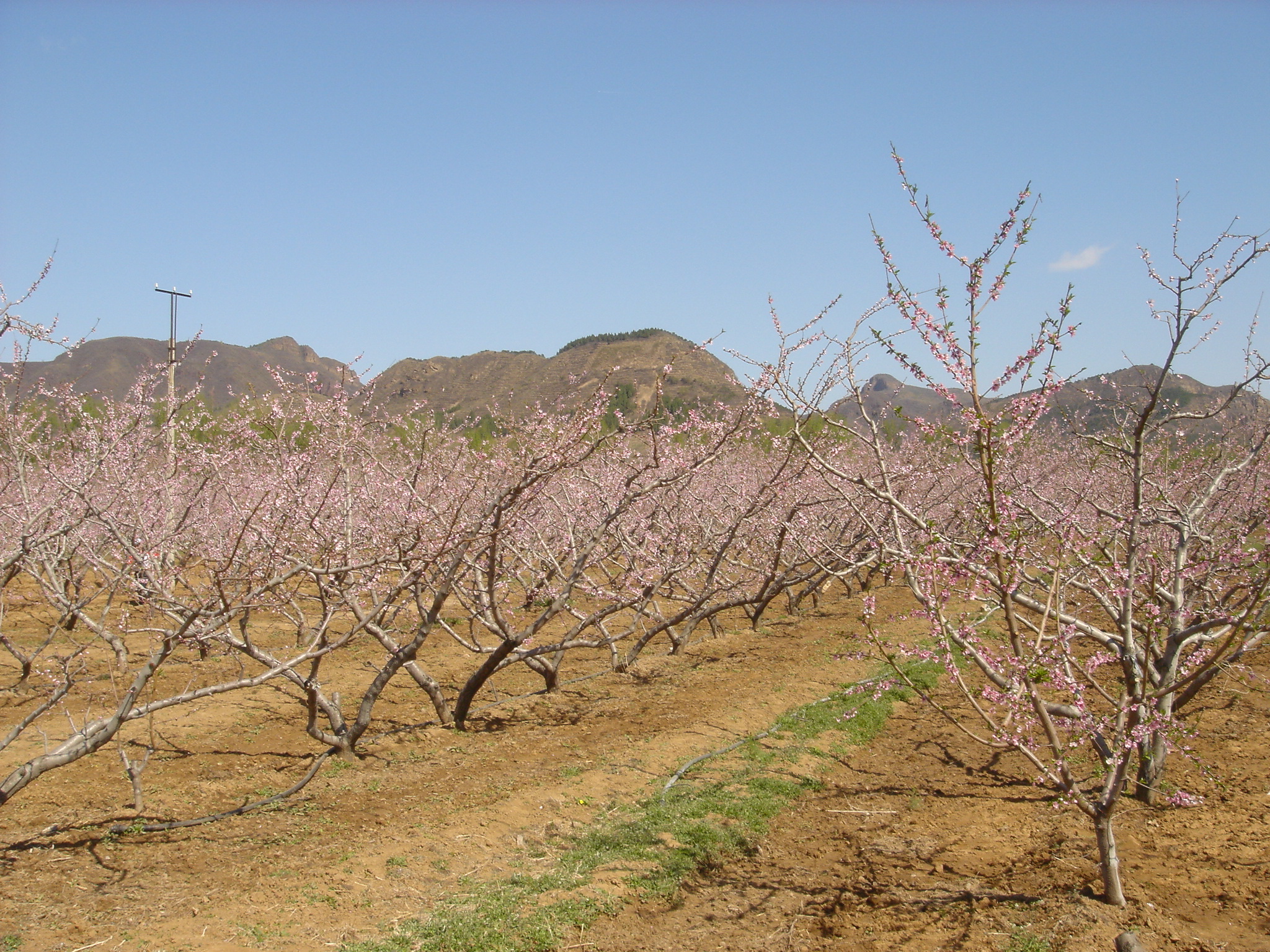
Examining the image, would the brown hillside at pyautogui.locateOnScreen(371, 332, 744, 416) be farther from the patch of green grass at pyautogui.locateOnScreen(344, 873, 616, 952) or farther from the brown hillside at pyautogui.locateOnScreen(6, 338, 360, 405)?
the patch of green grass at pyautogui.locateOnScreen(344, 873, 616, 952)

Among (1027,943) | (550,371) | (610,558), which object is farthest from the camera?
(550,371)

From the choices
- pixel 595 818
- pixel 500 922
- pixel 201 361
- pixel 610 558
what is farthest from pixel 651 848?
pixel 201 361

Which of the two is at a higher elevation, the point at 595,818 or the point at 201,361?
the point at 201,361

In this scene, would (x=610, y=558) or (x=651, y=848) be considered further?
(x=610, y=558)

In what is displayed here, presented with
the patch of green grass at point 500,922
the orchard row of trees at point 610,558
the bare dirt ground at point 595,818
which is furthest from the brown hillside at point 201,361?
the patch of green grass at point 500,922

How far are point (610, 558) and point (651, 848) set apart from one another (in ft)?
23.9

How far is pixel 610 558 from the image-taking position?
12812 millimetres

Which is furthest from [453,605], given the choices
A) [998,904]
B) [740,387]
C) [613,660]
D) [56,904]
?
[998,904]

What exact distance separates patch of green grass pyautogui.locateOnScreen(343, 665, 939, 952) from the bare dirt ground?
6.8 inches

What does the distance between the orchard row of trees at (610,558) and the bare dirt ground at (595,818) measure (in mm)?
408

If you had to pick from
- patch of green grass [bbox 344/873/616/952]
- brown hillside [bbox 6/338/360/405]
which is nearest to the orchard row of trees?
patch of green grass [bbox 344/873/616/952]

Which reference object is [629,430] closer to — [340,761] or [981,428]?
[981,428]

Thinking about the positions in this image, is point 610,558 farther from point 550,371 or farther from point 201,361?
point 550,371

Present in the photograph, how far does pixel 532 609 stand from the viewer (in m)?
16.9
